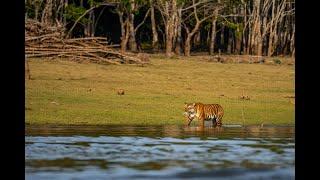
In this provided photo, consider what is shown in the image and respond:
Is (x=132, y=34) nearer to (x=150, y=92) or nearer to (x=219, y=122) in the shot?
(x=150, y=92)

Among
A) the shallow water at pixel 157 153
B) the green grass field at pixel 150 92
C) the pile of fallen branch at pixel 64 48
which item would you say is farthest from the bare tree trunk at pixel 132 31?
the shallow water at pixel 157 153

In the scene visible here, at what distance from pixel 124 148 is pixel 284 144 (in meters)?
2.59

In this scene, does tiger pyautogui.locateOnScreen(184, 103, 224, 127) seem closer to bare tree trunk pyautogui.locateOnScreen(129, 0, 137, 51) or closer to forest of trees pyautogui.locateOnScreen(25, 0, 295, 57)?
forest of trees pyautogui.locateOnScreen(25, 0, 295, 57)

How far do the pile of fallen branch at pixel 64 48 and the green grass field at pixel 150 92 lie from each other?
2.76 ft

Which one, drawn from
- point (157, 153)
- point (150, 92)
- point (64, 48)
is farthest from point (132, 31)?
point (157, 153)

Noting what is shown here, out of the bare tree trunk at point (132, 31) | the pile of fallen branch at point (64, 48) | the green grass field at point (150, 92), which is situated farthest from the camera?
the bare tree trunk at point (132, 31)

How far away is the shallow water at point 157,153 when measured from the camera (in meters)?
7.78

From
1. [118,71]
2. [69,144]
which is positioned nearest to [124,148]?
[69,144]

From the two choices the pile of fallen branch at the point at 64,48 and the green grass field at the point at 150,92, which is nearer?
the green grass field at the point at 150,92

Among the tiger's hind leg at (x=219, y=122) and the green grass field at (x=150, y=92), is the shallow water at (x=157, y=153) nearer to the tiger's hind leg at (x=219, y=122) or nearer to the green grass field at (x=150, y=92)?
the tiger's hind leg at (x=219, y=122)

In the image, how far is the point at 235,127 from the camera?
15.8m

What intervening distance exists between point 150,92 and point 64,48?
8950mm
